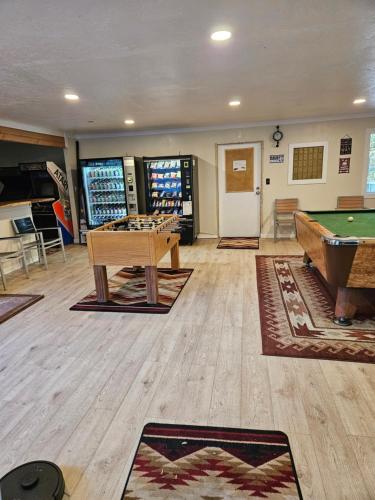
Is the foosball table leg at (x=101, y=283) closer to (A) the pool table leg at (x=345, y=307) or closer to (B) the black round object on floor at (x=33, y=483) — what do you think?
(B) the black round object on floor at (x=33, y=483)

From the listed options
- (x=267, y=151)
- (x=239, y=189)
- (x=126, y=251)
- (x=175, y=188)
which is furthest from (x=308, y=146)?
(x=126, y=251)

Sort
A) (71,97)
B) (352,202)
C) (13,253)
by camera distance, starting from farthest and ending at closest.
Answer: (352,202), (13,253), (71,97)

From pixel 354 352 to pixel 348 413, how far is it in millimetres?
694

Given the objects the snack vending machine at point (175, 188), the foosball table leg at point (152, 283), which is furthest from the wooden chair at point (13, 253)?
the snack vending machine at point (175, 188)

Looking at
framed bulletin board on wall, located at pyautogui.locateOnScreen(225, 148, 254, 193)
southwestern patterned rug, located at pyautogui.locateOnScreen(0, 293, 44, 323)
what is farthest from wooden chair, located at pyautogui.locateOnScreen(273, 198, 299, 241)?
southwestern patterned rug, located at pyautogui.locateOnScreen(0, 293, 44, 323)

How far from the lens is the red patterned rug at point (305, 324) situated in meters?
2.38

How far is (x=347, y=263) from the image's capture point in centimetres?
249

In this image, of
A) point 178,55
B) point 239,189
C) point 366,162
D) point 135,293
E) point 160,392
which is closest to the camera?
point 160,392

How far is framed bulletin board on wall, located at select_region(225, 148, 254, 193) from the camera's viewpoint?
6.17 meters

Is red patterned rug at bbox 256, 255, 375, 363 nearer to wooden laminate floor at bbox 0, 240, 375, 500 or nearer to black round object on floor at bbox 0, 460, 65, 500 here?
wooden laminate floor at bbox 0, 240, 375, 500

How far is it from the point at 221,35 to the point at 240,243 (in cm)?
421

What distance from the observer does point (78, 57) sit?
7.77 ft

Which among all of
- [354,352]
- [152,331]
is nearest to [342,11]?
[354,352]

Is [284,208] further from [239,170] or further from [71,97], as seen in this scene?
[71,97]
